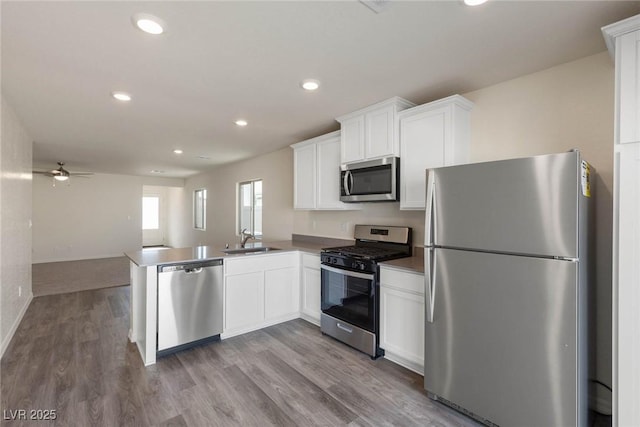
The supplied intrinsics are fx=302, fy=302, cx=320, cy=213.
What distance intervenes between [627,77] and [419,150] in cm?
139

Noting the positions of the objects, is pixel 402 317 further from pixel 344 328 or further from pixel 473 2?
pixel 473 2

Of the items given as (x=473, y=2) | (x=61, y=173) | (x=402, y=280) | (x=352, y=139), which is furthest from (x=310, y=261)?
(x=61, y=173)

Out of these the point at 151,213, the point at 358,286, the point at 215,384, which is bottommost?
the point at 215,384

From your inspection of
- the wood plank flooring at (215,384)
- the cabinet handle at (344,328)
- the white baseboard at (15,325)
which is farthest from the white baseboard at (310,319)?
the white baseboard at (15,325)

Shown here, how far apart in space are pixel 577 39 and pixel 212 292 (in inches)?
138

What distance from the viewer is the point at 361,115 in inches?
125

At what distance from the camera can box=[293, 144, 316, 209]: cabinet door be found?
394cm

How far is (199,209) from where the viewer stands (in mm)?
8984

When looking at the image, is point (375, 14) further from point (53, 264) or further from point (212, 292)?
point (53, 264)

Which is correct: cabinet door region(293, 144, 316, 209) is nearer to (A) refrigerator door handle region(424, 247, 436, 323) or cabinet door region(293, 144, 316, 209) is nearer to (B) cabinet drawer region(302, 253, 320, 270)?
(B) cabinet drawer region(302, 253, 320, 270)

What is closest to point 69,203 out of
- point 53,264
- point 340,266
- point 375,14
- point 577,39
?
point 53,264

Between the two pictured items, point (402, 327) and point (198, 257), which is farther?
point (198, 257)

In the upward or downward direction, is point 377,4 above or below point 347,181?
above

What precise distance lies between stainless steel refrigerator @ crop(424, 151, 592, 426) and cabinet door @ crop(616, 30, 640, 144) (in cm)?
23
